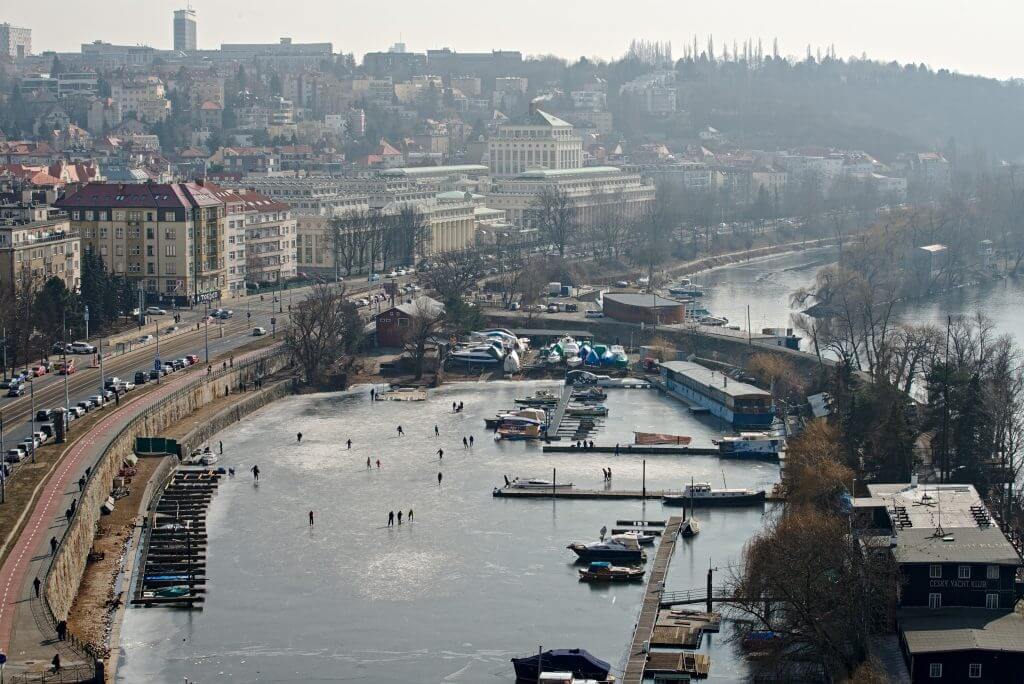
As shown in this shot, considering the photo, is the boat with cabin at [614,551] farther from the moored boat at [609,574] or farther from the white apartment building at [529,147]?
the white apartment building at [529,147]

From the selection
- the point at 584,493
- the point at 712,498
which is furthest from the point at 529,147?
the point at 712,498

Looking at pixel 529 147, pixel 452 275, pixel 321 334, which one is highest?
pixel 529 147

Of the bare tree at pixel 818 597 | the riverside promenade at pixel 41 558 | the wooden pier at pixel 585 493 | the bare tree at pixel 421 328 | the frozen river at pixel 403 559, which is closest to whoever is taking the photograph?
the riverside promenade at pixel 41 558

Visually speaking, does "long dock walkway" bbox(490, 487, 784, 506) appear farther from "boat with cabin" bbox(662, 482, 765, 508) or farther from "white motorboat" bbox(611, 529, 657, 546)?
"white motorboat" bbox(611, 529, 657, 546)

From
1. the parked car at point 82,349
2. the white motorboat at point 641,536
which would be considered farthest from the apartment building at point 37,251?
the white motorboat at point 641,536

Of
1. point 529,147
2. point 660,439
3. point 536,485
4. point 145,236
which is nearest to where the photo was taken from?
point 536,485

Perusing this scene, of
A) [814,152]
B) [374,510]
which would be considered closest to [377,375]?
[374,510]

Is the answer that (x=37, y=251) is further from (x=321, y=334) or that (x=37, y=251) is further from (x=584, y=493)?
(x=584, y=493)
